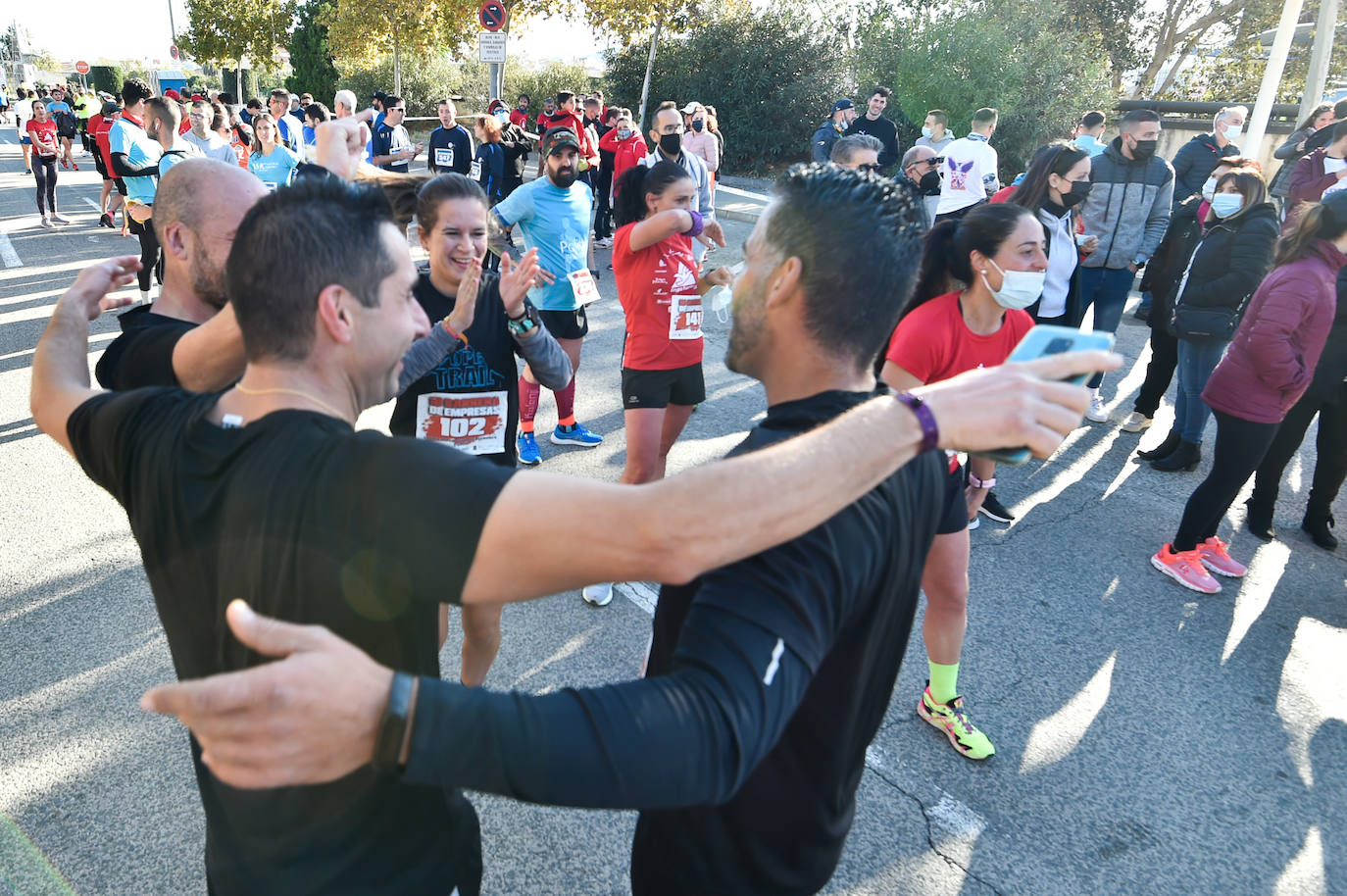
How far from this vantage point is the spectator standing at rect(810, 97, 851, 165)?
1209 cm

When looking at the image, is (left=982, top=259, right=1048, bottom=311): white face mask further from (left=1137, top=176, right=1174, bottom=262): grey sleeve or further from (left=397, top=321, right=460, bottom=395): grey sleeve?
(left=1137, top=176, right=1174, bottom=262): grey sleeve

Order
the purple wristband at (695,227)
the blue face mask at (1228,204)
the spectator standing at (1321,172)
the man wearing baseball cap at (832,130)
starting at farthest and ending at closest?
the man wearing baseball cap at (832,130), the spectator standing at (1321,172), the blue face mask at (1228,204), the purple wristband at (695,227)

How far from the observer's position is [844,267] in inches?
57.4

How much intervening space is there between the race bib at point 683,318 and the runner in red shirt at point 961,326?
1.24 metres

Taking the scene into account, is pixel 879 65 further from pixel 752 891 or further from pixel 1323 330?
pixel 752 891

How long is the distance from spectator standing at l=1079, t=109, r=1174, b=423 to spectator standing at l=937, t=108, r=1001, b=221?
1961mm

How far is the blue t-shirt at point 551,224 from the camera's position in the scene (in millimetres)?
5410

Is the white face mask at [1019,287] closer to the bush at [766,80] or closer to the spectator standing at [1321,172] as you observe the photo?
the spectator standing at [1321,172]

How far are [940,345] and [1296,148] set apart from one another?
8.83m

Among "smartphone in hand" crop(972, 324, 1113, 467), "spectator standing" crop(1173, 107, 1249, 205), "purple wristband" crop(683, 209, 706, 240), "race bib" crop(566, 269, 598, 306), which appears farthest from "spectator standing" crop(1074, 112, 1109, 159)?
"smartphone in hand" crop(972, 324, 1113, 467)

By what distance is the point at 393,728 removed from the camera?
2.91ft

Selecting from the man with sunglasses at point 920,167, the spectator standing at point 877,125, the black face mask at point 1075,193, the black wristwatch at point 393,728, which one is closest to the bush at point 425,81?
the spectator standing at point 877,125

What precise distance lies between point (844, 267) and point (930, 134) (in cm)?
852

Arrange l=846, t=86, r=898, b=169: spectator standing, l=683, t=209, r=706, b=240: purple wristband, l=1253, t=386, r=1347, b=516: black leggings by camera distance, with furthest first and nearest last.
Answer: l=846, t=86, r=898, b=169: spectator standing → l=1253, t=386, r=1347, b=516: black leggings → l=683, t=209, r=706, b=240: purple wristband
